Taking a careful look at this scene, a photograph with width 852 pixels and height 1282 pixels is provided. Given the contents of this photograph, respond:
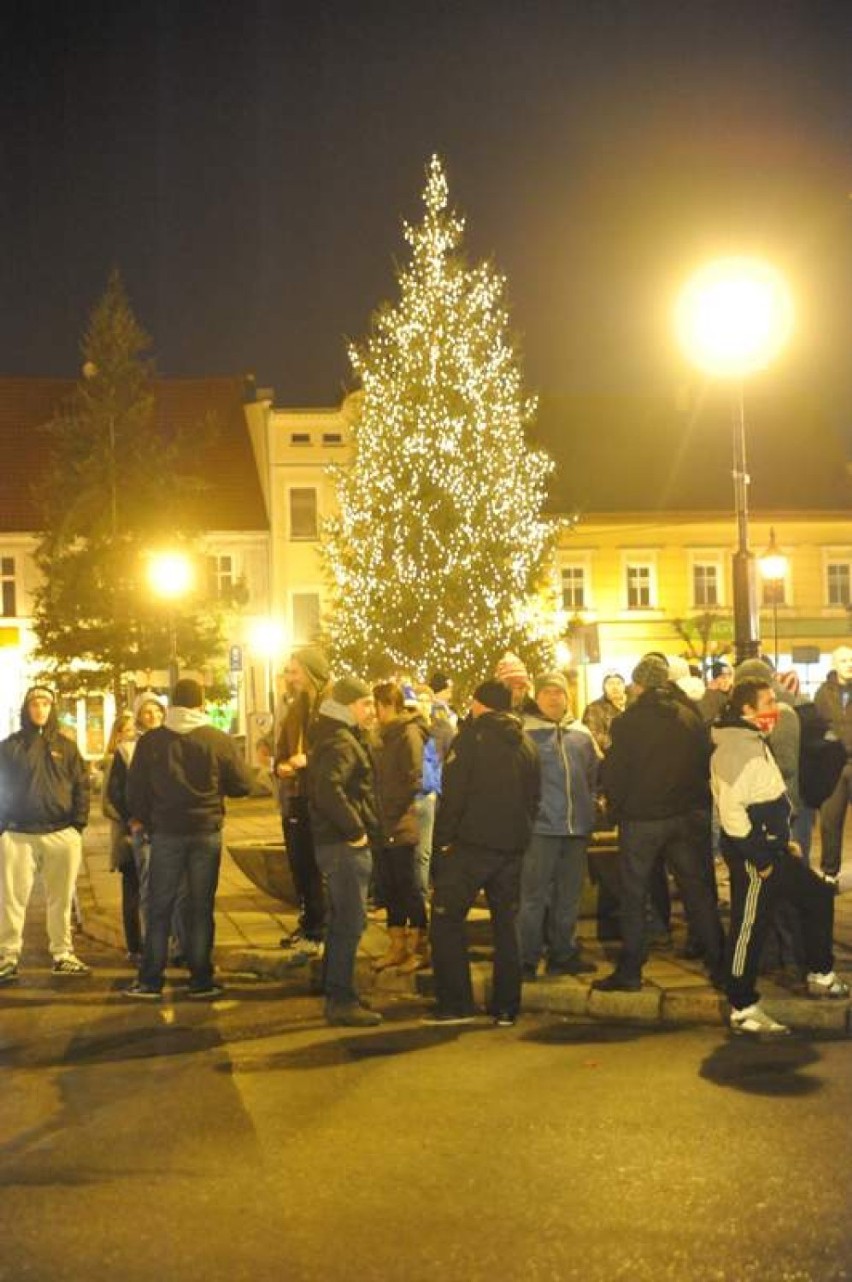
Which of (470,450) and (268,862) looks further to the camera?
(470,450)

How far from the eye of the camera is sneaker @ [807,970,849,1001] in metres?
9.76

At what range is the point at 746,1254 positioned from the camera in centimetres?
568

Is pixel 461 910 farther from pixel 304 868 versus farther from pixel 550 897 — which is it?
pixel 304 868

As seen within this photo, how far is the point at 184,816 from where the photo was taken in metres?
11.0

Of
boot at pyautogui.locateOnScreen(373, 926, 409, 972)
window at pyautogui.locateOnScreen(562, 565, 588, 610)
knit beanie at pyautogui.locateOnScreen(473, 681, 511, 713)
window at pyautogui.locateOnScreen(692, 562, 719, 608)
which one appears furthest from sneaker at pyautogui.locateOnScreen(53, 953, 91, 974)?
window at pyautogui.locateOnScreen(692, 562, 719, 608)

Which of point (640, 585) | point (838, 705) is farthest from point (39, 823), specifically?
point (640, 585)

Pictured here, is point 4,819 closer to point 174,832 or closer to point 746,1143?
point 174,832

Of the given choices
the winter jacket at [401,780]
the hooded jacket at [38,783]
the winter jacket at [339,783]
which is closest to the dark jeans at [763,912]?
the winter jacket at [339,783]

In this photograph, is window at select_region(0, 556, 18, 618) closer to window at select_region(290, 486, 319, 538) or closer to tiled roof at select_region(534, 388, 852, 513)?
window at select_region(290, 486, 319, 538)

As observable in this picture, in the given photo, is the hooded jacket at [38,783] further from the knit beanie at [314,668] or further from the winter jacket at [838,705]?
the winter jacket at [838,705]

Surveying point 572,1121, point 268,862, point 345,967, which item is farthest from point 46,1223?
point 268,862

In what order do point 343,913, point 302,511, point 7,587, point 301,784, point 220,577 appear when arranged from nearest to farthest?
point 343,913, point 301,784, point 7,587, point 220,577, point 302,511

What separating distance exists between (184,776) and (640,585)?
45.3 meters

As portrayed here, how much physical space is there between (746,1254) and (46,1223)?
2.38 metres
